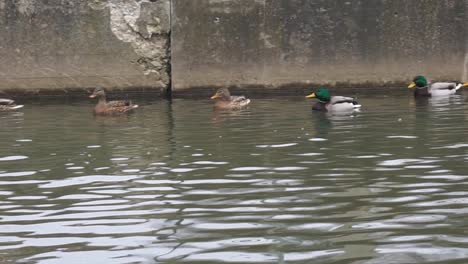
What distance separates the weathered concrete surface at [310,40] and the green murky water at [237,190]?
3.57 meters

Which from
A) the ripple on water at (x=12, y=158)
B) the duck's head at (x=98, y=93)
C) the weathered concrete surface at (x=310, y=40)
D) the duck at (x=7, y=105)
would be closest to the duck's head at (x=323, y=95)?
the weathered concrete surface at (x=310, y=40)

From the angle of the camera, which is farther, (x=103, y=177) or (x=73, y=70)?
(x=73, y=70)

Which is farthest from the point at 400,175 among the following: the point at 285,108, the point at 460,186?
the point at 285,108

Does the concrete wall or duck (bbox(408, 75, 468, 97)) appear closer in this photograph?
duck (bbox(408, 75, 468, 97))

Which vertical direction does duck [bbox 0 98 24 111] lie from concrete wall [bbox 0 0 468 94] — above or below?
below

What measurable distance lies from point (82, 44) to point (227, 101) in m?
3.19

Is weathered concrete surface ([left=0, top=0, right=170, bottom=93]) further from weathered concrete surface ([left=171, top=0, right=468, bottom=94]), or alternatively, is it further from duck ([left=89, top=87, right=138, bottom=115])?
duck ([left=89, top=87, right=138, bottom=115])

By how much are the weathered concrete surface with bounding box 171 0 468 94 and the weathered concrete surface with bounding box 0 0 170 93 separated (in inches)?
16.0

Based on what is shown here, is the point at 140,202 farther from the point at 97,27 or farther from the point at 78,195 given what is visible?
the point at 97,27

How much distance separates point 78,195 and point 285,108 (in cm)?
698

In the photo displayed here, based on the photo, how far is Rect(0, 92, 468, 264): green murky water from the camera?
229 inches

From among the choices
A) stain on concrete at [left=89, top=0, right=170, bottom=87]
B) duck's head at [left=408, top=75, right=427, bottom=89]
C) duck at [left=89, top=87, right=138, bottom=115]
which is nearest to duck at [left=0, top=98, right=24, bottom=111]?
duck at [left=89, top=87, right=138, bottom=115]

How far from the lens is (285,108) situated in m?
14.3

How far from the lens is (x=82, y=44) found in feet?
53.4
